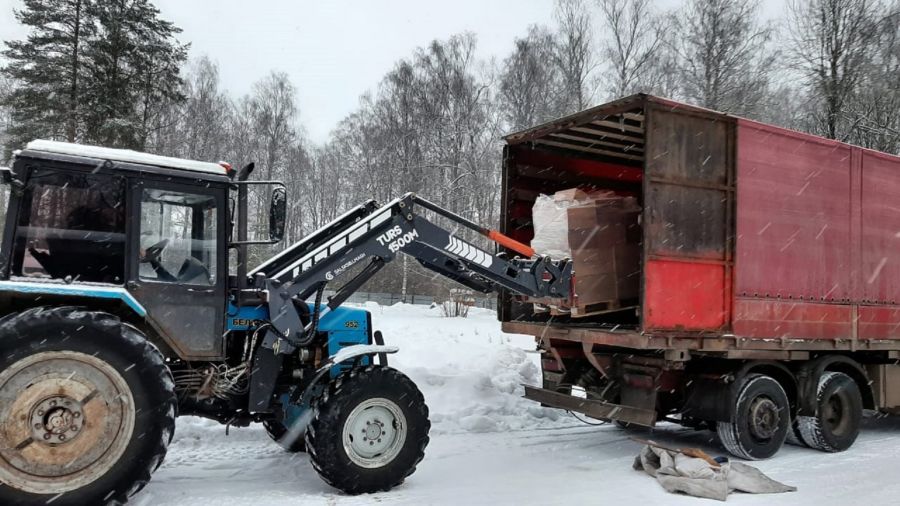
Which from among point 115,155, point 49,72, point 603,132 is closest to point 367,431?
point 115,155

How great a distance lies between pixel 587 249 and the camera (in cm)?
685

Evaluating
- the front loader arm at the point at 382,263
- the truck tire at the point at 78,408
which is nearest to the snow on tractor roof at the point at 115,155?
the front loader arm at the point at 382,263

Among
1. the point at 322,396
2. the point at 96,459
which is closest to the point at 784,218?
the point at 322,396

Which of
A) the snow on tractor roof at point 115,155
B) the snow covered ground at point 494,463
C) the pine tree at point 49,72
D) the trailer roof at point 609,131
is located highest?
the pine tree at point 49,72

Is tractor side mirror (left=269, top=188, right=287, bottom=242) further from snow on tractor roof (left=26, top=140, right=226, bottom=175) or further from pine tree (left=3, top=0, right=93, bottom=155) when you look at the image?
pine tree (left=3, top=0, right=93, bottom=155)

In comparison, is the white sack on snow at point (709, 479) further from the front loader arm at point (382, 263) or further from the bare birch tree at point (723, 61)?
the bare birch tree at point (723, 61)

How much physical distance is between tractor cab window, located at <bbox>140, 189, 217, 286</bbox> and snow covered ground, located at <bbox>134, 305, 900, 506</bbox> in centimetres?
171

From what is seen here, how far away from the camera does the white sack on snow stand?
5.50 m

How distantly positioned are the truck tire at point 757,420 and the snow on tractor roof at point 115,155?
5521 mm

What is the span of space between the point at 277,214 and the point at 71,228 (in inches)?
57.1

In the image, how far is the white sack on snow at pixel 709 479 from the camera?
18.1ft

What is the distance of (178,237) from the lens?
200 inches

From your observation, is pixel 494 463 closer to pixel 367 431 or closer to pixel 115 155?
pixel 367 431

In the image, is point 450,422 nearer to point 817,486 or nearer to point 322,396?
point 322,396
